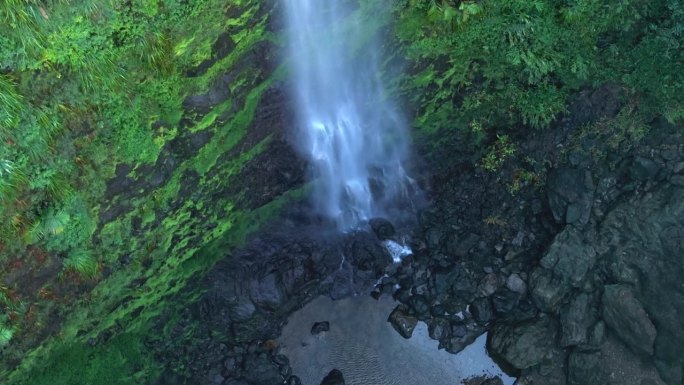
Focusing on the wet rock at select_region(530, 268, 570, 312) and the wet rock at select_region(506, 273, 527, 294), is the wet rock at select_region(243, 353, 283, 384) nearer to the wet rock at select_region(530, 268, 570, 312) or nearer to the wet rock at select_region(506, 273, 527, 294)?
the wet rock at select_region(506, 273, 527, 294)

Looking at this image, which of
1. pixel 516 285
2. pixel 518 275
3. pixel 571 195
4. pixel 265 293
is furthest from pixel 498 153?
pixel 265 293

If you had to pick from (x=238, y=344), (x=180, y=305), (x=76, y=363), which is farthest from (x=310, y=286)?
(x=76, y=363)

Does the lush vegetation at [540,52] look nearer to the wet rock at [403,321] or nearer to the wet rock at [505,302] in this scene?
the wet rock at [505,302]

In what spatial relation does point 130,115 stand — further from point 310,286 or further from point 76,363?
point 310,286

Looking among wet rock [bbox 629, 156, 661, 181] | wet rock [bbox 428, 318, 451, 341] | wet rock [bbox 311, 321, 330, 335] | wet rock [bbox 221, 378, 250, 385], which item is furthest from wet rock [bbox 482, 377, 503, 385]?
wet rock [bbox 629, 156, 661, 181]

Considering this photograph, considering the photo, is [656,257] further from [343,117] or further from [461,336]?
[343,117]

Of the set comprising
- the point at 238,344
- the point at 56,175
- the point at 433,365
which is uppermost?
the point at 56,175
